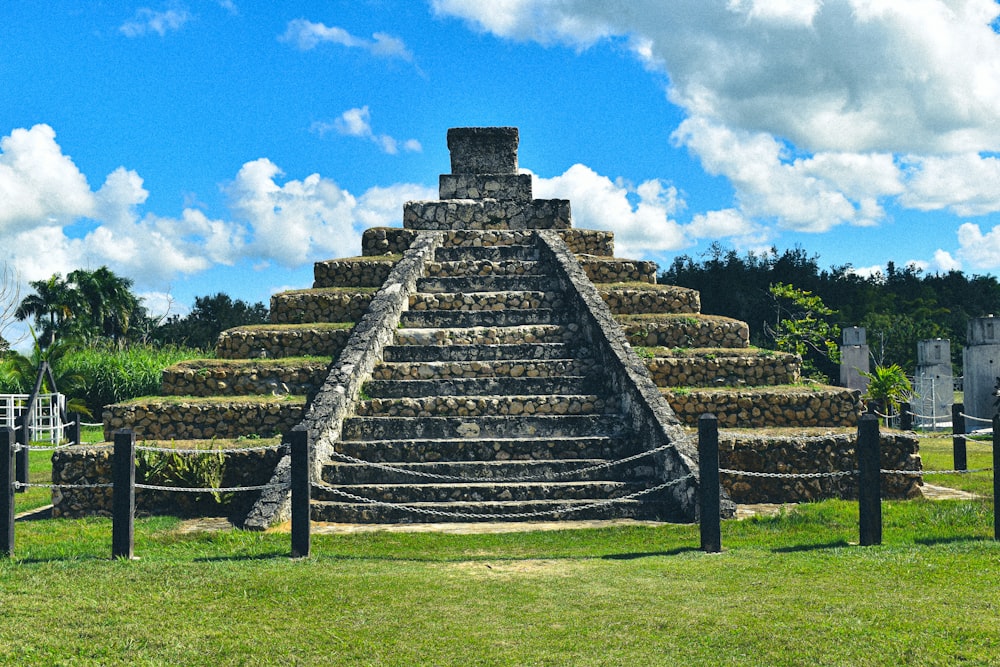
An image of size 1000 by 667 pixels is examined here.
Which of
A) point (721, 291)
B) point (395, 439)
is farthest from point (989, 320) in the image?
point (721, 291)

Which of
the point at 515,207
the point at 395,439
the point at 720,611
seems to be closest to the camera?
the point at 720,611

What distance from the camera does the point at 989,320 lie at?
21859mm

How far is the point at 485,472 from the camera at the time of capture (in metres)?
10.1

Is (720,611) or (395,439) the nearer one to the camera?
(720,611)

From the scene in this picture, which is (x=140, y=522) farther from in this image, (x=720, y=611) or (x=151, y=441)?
(x=720, y=611)

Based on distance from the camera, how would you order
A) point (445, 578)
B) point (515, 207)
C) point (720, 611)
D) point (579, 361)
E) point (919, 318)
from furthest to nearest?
1. point (919, 318)
2. point (515, 207)
3. point (579, 361)
4. point (445, 578)
5. point (720, 611)

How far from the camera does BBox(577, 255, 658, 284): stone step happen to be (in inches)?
640

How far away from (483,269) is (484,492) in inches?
261

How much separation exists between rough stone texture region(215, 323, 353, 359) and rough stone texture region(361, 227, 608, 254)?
13.1 ft

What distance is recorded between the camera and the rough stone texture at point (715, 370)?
41.8ft

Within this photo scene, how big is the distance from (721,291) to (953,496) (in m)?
41.5

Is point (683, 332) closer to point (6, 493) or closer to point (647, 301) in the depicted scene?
point (647, 301)

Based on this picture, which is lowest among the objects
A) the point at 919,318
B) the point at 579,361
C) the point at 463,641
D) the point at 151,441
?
the point at 463,641

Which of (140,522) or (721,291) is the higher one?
(721,291)
